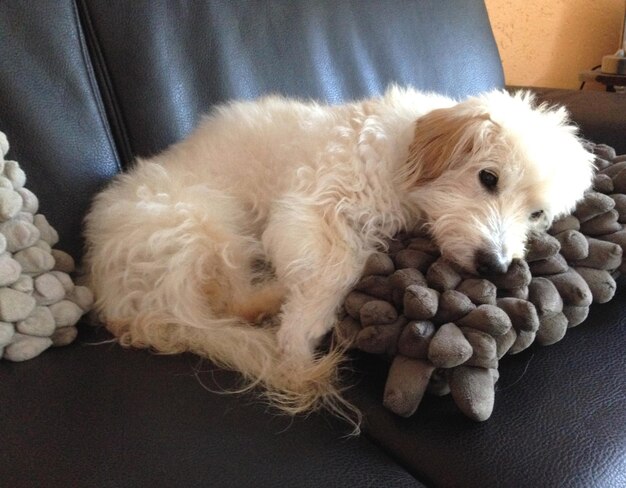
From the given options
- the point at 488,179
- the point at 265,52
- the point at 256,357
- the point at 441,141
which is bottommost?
the point at 256,357

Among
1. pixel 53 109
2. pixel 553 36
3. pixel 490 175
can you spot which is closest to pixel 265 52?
pixel 53 109

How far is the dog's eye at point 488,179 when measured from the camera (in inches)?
46.5

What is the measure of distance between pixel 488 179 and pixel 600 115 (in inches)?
35.2

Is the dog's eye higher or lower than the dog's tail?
higher

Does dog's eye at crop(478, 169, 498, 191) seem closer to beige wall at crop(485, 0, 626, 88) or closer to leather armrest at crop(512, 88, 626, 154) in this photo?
leather armrest at crop(512, 88, 626, 154)

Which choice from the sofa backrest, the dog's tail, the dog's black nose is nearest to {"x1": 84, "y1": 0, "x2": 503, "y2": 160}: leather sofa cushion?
the sofa backrest

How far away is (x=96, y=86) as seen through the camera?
1.33 metres

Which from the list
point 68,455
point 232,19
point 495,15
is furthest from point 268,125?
point 495,15

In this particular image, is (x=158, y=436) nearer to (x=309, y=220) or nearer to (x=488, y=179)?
(x=309, y=220)

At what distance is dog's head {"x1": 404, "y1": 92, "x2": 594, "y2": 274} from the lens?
1140 mm

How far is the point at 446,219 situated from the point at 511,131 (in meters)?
0.24

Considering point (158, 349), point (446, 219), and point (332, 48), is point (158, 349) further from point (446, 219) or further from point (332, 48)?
point (332, 48)

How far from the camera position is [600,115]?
1.80 meters

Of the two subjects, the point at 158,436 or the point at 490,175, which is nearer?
the point at 158,436
